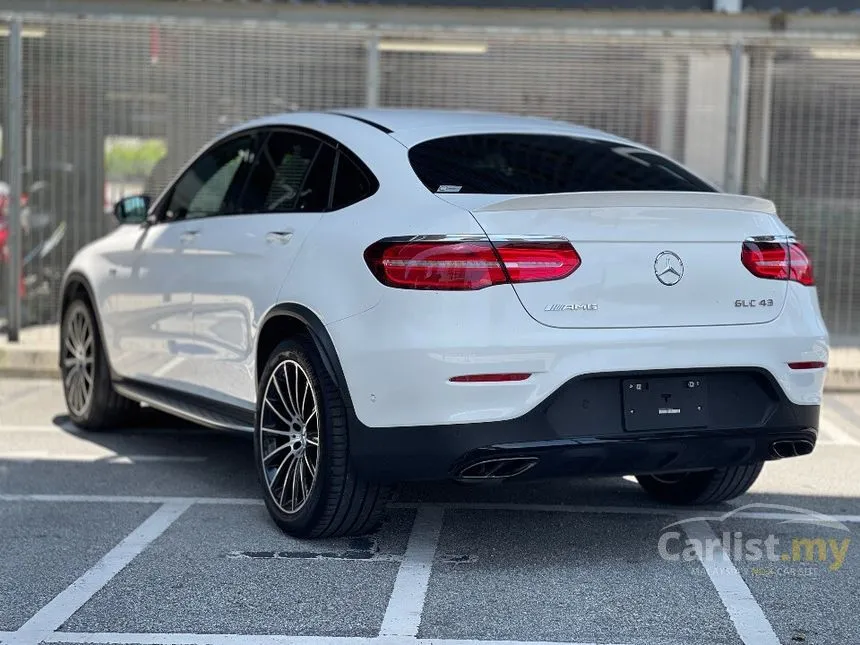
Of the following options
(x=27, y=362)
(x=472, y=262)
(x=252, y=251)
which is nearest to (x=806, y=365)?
(x=472, y=262)

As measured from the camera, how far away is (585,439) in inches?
182

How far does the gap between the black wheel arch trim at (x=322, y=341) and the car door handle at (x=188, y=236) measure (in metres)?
1.16

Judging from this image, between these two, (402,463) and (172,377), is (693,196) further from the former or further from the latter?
(172,377)

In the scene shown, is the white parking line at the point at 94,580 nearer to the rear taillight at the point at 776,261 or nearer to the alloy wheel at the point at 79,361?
the alloy wheel at the point at 79,361

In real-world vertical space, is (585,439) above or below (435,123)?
below

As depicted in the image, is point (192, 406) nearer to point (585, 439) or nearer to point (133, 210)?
point (133, 210)

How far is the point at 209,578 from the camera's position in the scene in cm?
466

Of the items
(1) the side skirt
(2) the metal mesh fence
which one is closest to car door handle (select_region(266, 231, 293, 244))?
(1) the side skirt

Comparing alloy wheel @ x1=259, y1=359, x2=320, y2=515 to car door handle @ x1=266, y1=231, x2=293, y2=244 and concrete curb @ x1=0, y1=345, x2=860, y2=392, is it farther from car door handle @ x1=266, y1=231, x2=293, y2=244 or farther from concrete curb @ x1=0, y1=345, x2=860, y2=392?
concrete curb @ x1=0, y1=345, x2=860, y2=392

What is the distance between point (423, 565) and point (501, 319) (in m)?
0.95

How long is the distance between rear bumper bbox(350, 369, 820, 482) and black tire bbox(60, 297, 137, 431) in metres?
2.95

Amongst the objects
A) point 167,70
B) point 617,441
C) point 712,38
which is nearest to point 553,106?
point 712,38

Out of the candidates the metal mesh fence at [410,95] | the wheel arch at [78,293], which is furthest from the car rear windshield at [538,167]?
the metal mesh fence at [410,95]

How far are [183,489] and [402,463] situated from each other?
1.82 meters
